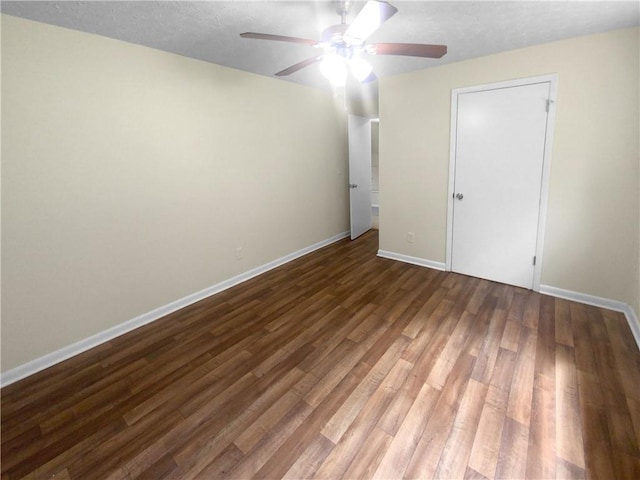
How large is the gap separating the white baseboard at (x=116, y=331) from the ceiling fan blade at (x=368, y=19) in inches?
104

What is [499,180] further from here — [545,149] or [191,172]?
[191,172]

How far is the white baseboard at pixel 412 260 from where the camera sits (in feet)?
12.3

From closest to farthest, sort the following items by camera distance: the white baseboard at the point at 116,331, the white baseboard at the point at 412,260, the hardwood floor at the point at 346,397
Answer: the hardwood floor at the point at 346,397 < the white baseboard at the point at 116,331 < the white baseboard at the point at 412,260

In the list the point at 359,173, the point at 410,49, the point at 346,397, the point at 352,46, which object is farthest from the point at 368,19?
the point at 359,173

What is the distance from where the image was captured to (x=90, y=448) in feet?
5.28

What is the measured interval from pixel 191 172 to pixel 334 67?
1732 millimetres

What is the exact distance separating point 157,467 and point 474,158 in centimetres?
357

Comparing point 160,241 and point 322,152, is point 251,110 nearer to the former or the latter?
point 322,152

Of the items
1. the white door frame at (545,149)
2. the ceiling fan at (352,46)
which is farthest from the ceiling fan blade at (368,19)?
the white door frame at (545,149)

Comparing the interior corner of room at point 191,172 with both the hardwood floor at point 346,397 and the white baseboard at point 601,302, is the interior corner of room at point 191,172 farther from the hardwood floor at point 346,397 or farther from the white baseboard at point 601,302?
the hardwood floor at point 346,397

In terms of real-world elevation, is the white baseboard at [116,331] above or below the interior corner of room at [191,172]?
below

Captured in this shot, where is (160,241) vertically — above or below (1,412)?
above

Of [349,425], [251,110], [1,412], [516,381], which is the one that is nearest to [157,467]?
[349,425]

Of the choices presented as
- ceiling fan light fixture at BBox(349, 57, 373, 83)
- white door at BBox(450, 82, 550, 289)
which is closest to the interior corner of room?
white door at BBox(450, 82, 550, 289)
